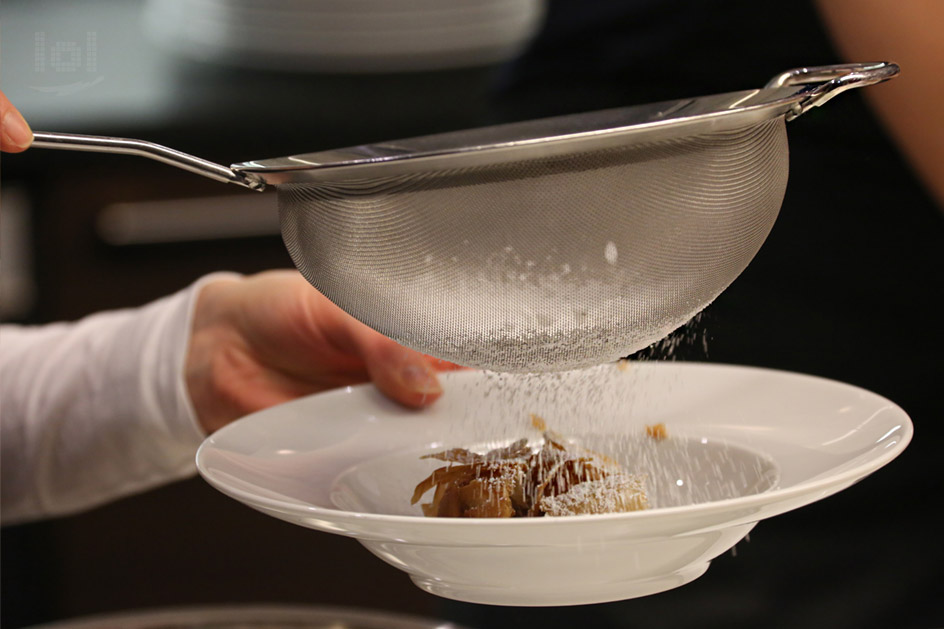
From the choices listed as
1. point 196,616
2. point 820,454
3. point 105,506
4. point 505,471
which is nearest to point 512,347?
point 505,471

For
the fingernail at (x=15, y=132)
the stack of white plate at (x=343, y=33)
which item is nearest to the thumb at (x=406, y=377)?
the fingernail at (x=15, y=132)

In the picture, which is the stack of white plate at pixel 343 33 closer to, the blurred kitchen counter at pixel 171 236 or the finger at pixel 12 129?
the blurred kitchen counter at pixel 171 236

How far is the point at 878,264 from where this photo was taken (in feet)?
3.01

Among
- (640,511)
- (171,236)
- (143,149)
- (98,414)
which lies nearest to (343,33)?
(171,236)

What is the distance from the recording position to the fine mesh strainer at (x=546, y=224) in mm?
414

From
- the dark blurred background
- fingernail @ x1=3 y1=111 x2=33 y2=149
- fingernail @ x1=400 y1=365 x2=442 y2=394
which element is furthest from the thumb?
fingernail @ x1=3 y1=111 x2=33 y2=149

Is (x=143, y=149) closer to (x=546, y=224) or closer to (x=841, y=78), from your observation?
(x=546, y=224)

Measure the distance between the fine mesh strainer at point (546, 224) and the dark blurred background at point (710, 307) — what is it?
0.39 feet

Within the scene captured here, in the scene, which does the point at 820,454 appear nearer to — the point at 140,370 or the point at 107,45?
the point at 140,370

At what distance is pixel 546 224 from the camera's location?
17.1 inches

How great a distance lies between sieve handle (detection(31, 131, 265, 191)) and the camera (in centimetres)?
39

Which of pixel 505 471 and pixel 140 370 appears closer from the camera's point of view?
pixel 505 471

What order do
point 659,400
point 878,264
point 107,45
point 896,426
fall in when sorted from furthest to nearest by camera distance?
point 107,45 → point 878,264 → point 659,400 → point 896,426

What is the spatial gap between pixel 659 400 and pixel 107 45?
4.47 ft
